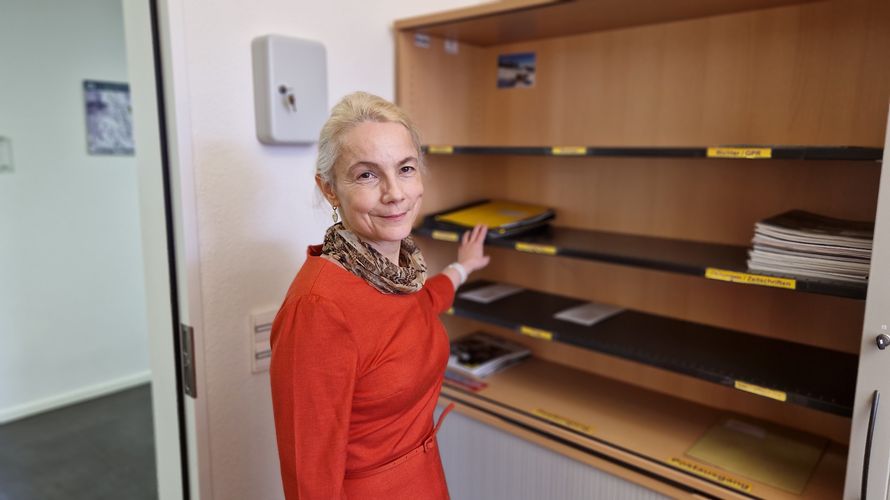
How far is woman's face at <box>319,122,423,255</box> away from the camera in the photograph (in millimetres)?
1195

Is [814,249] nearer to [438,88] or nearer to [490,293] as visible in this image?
[490,293]

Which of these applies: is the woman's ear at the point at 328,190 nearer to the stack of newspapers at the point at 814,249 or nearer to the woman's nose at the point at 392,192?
the woman's nose at the point at 392,192

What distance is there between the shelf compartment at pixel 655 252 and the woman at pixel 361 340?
0.59 metres

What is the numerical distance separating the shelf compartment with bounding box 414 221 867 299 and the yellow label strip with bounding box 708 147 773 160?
0.28m

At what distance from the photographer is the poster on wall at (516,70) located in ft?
7.42

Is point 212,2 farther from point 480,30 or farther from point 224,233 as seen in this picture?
point 480,30

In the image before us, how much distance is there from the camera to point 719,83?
1.81 m

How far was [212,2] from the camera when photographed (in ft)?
5.16

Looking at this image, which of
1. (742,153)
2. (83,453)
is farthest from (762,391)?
(83,453)

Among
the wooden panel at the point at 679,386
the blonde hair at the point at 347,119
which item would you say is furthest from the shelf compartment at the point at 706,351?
the blonde hair at the point at 347,119

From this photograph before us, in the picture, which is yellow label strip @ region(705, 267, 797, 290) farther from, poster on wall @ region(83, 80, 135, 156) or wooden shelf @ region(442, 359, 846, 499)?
poster on wall @ region(83, 80, 135, 156)

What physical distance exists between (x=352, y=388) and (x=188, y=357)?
2.42ft

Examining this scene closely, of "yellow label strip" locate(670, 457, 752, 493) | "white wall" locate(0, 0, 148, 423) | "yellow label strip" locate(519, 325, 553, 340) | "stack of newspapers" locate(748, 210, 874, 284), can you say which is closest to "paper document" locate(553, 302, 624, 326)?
"yellow label strip" locate(519, 325, 553, 340)

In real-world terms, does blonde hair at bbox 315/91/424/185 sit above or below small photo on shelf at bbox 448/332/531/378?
above
